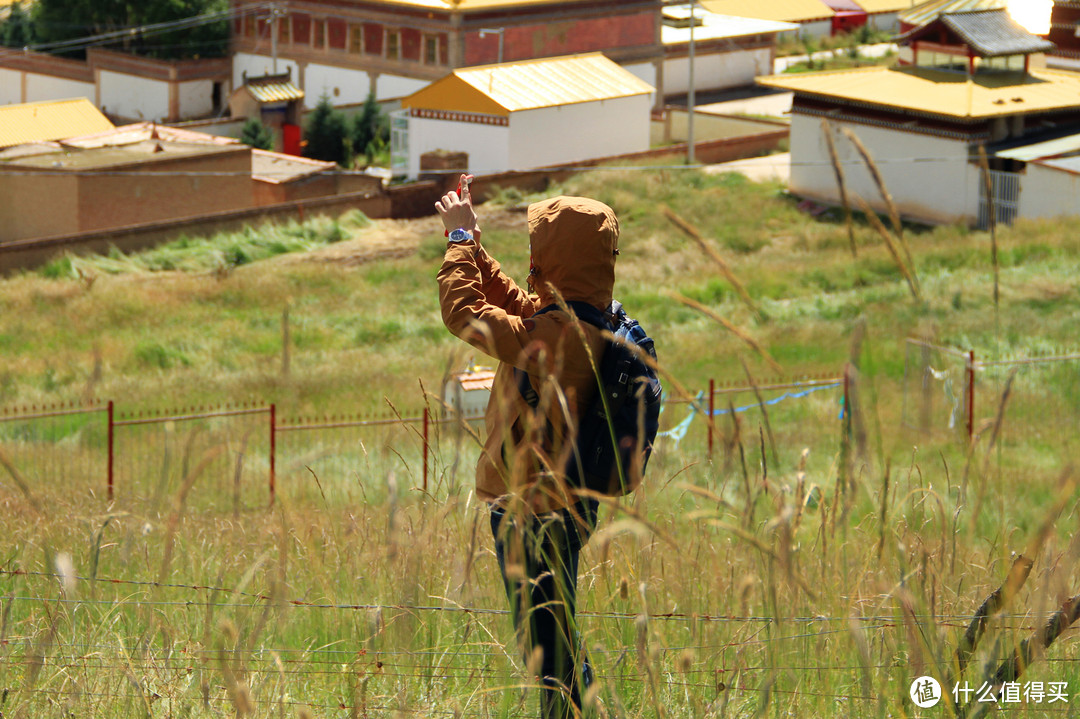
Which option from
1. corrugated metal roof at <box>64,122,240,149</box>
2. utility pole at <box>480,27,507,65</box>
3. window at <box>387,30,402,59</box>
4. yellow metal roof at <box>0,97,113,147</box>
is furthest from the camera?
window at <box>387,30,402,59</box>

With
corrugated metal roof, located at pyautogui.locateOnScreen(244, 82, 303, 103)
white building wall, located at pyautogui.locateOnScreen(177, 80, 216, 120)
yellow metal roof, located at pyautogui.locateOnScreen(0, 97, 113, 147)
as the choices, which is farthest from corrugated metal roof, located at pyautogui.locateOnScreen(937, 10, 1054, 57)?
white building wall, located at pyautogui.locateOnScreen(177, 80, 216, 120)

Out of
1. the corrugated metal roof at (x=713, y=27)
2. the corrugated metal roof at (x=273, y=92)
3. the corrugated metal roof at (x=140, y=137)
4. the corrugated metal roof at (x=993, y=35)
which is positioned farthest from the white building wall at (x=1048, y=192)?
the corrugated metal roof at (x=273, y=92)

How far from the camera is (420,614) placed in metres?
3.34

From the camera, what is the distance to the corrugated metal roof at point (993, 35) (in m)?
31.1

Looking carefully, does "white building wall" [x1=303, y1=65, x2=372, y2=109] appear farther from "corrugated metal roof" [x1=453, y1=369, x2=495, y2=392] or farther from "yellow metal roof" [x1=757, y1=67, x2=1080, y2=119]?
"corrugated metal roof" [x1=453, y1=369, x2=495, y2=392]

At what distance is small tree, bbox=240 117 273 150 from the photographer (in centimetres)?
3859

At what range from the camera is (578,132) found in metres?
37.4

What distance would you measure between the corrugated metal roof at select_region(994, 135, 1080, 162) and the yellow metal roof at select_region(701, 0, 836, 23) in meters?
29.5

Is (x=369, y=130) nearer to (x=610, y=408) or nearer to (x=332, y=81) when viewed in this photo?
(x=332, y=81)

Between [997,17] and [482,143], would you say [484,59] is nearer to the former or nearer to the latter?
[482,143]

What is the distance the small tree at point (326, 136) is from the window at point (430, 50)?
484 cm

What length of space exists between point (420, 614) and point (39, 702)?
101 cm

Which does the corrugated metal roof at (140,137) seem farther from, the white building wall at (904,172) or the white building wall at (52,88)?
the white building wall at (904,172)

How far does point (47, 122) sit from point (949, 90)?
25.8 meters
